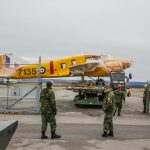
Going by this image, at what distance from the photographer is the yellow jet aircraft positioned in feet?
91.1

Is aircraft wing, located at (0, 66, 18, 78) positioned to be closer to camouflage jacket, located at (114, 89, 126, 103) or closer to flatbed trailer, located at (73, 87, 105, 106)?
flatbed trailer, located at (73, 87, 105, 106)

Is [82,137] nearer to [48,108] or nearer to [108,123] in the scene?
[108,123]

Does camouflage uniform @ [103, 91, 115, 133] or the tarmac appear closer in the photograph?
the tarmac

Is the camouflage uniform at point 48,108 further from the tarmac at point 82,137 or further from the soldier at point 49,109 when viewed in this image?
the tarmac at point 82,137

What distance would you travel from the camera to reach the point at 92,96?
2423 centimetres

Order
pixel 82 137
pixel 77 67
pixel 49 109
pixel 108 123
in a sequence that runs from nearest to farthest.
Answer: pixel 49 109 → pixel 82 137 → pixel 108 123 → pixel 77 67

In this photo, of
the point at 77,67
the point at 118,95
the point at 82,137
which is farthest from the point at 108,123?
the point at 77,67

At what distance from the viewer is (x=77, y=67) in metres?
27.7

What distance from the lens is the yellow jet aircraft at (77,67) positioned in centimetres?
2777

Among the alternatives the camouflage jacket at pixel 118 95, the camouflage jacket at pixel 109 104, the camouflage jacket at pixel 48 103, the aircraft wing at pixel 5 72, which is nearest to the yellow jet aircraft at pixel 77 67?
the aircraft wing at pixel 5 72

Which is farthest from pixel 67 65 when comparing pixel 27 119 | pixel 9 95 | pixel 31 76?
pixel 27 119

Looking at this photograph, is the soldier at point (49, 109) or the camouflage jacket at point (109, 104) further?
the camouflage jacket at point (109, 104)

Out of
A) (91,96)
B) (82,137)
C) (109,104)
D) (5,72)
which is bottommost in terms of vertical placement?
(82,137)

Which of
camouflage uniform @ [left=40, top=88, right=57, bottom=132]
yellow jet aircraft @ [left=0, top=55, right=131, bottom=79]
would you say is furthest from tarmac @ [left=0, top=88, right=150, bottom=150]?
yellow jet aircraft @ [left=0, top=55, right=131, bottom=79]
